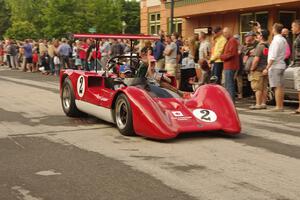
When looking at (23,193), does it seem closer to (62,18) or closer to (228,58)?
(228,58)

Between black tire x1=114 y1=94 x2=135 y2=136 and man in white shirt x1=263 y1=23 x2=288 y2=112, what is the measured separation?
421 cm

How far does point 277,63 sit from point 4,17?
278 ft

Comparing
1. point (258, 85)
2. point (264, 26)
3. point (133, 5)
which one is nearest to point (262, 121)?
point (258, 85)

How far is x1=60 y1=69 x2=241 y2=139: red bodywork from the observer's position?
7191 millimetres

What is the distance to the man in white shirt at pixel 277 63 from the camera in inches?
427

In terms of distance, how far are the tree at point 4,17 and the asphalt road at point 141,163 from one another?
8388 centimetres

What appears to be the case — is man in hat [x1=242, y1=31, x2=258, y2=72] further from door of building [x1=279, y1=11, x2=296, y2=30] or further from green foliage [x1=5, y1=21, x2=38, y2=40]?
green foliage [x1=5, y1=21, x2=38, y2=40]

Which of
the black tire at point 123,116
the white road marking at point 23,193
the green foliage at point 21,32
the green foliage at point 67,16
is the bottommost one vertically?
the white road marking at point 23,193

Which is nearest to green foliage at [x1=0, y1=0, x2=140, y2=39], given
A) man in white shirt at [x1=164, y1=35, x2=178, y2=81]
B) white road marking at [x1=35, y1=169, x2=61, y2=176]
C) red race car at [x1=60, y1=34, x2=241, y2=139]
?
man in white shirt at [x1=164, y1=35, x2=178, y2=81]

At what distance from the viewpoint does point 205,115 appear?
765cm

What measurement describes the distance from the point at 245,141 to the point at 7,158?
3.35 meters

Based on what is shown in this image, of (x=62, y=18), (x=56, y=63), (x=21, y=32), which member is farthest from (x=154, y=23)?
(x=21, y=32)

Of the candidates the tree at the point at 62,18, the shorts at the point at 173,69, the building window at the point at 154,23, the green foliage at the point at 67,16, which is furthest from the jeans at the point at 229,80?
the tree at the point at 62,18

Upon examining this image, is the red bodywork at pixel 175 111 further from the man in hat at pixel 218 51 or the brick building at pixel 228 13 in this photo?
the brick building at pixel 228 13
